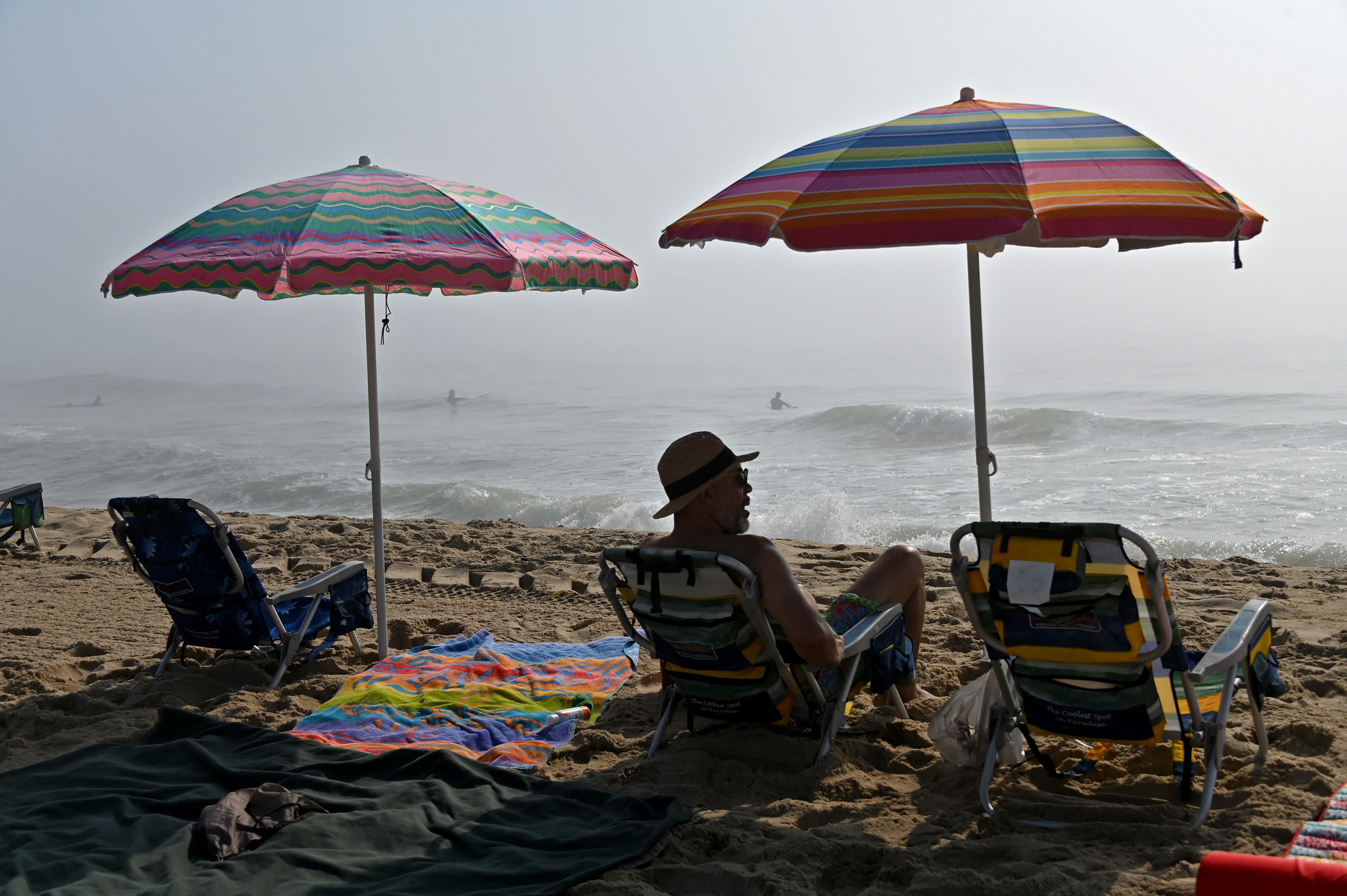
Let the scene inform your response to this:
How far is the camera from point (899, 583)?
3.84 meters

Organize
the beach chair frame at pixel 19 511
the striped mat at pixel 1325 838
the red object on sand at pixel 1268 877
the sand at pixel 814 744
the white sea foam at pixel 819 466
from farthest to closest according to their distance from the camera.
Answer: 1. the white sea foam at pixel 819 466
2. the beach chair frame at pixel 19 511
3. the sand at pixel 814 744
4. the striped mat at pixel 1325 838
5. the red object on sand at pixel 1268 877

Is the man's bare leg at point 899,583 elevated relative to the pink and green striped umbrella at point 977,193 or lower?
lower

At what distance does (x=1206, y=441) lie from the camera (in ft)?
54.0

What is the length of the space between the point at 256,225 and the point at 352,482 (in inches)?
443

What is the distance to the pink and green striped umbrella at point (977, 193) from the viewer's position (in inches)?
110

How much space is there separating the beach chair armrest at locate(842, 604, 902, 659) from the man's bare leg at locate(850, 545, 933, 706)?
0.27 feet

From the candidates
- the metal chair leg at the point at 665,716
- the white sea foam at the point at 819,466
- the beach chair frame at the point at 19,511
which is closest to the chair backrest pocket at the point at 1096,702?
the metal chair leg at the point at 665,716

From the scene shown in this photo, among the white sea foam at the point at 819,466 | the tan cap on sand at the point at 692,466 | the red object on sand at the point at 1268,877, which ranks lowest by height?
the white sea foam at the point at 819,466

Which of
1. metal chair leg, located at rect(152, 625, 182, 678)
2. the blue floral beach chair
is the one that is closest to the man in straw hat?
the blue floral beach chair

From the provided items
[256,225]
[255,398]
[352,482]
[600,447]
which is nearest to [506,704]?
[256,225]

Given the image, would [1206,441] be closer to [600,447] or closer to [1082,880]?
[600,447]

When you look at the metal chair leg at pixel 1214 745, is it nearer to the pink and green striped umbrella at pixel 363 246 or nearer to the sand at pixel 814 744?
the sand at pixel 814 744

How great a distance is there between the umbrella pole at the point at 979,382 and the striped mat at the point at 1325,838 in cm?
126

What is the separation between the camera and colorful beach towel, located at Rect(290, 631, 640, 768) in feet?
12.9
